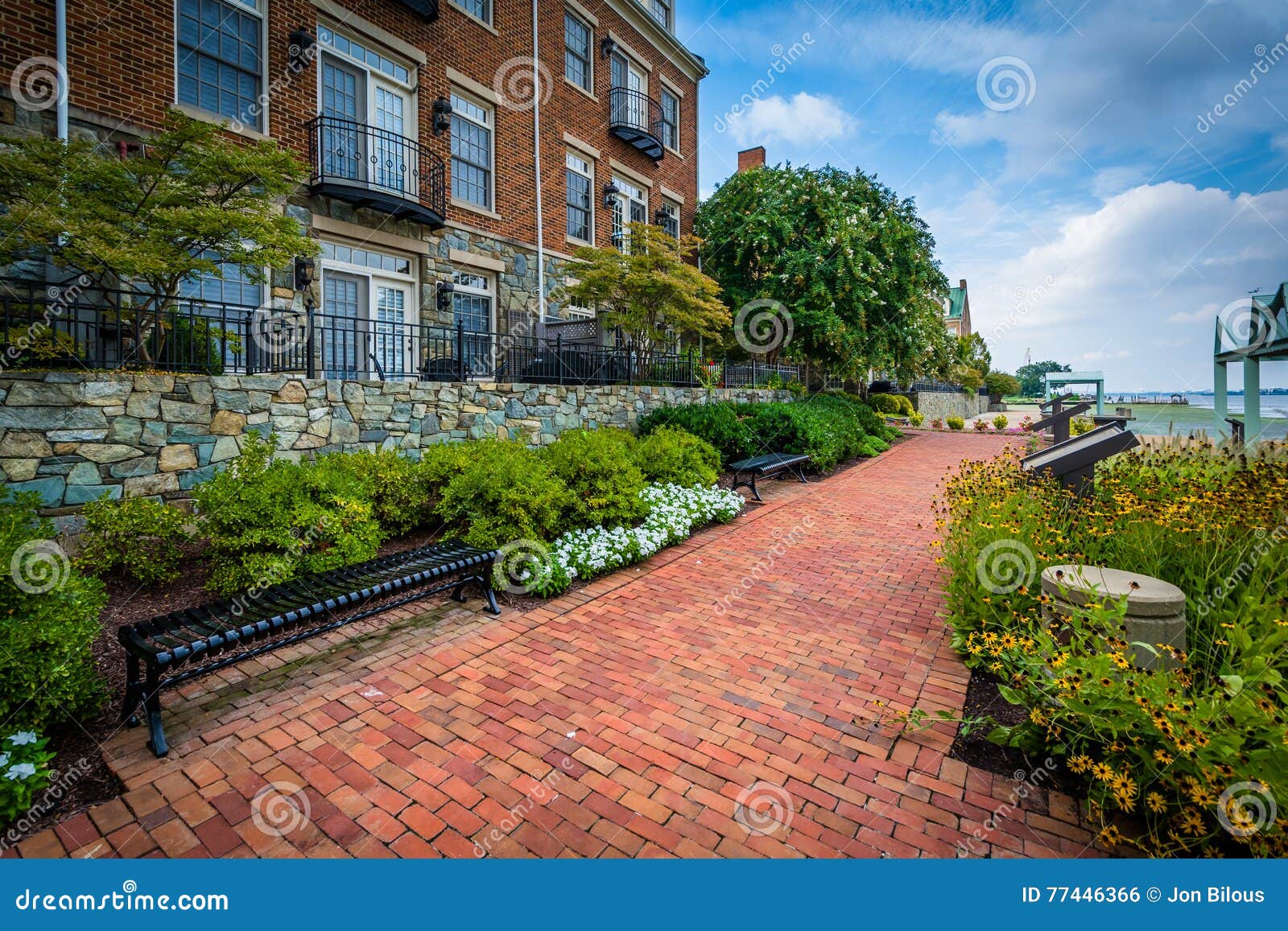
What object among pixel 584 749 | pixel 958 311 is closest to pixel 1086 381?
pixel 584 749

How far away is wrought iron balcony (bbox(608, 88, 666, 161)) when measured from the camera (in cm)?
1620

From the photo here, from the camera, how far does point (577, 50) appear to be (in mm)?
15305

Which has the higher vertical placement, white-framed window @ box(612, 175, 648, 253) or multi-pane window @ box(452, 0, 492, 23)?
multi-pane window @ box(452, 0, 492, 23)

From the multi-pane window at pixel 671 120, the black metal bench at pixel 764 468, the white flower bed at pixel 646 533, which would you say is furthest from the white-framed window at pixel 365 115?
the multi-pane window at pixel 671 120

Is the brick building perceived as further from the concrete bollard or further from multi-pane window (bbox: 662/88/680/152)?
the concrete bollard

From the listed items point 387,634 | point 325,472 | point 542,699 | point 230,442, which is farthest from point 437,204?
point 542,699

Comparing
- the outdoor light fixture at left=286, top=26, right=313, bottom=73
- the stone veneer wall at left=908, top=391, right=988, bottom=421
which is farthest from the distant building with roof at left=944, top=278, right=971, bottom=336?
the outdoor light fixture at left=286, top=26, right=313, bottom=73

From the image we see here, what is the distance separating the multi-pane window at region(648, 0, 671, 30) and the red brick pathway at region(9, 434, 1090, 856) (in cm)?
2009

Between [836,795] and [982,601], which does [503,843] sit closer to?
[836,795]

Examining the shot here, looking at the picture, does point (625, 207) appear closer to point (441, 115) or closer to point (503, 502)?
point (441, 115)

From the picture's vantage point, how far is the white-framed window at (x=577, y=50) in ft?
49.0

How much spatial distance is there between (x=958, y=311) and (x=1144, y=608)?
63831 millimetres
